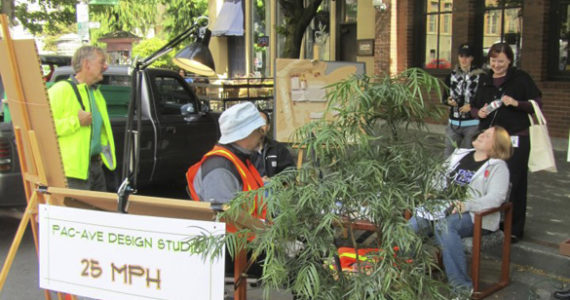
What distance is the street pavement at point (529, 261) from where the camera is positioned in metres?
4.59

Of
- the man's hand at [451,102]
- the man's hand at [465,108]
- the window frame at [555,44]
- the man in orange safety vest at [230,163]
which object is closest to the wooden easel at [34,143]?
the man in orange safety vest at [230,163]

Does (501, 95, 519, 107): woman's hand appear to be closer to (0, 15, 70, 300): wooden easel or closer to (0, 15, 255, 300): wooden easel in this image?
(0, 15, 255, 300): wooden easel

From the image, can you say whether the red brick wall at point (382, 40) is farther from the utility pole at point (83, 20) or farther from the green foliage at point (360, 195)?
the green foliage at point (360, 195)

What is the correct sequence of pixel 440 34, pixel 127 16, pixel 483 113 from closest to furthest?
pixel 483 113 → pixel 440 34 → pixel 127 16

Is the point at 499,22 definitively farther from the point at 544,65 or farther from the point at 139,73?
the point at 139,73

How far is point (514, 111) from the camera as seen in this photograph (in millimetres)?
5211

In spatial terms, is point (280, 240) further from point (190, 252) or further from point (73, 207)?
point (73, 207)

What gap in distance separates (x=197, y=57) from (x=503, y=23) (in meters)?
8.78

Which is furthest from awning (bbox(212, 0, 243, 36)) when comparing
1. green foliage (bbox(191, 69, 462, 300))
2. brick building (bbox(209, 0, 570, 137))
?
green foliage (bbox(191, 69, 462, 300))

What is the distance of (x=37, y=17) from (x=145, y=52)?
9111 millimetres

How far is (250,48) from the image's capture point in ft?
65.8

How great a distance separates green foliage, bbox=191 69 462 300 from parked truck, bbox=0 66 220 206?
4.65m

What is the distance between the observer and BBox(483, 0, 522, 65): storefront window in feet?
35.0

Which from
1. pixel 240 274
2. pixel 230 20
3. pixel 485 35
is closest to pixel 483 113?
pixel 240 274
